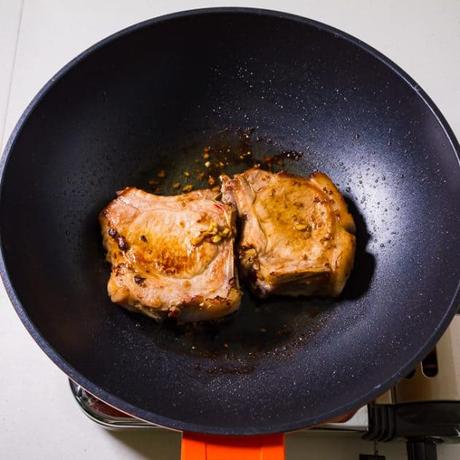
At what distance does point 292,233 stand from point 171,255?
0.99ft

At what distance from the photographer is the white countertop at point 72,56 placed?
1515mm

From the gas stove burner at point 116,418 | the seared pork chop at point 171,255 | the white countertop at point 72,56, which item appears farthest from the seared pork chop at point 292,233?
the white countertop at point 72,56

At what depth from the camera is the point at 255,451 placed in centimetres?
119

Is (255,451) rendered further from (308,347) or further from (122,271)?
(122,271)

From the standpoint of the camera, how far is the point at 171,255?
4.63ft

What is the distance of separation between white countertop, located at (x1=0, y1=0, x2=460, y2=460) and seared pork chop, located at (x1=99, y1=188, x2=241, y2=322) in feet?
1.18

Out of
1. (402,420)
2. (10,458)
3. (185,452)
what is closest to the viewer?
(185,452)

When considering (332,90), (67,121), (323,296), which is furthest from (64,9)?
(323,296)

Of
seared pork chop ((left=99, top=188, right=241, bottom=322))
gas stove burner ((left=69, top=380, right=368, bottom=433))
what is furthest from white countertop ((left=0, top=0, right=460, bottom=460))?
seared pork chop ((left=99, top=188, right=241, bottom=322))

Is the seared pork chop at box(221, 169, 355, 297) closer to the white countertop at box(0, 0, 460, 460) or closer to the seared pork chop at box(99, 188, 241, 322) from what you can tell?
the seared pork chop at box(99, 188, 241, 322)

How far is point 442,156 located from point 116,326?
88 centimetres

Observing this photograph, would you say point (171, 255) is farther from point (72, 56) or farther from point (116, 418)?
point (72, 56)

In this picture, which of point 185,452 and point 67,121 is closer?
point 185,452

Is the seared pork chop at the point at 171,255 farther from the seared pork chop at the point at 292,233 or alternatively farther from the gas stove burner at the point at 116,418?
the gas stove burner at the point at 116,418
